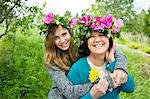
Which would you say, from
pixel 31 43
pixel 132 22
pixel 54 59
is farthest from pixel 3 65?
pixel 132 22

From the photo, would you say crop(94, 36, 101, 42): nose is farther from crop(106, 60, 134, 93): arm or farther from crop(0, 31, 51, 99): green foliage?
crop(0, 31, 51, 99): green foliage

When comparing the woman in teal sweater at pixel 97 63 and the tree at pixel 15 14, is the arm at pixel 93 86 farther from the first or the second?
the tree at pixel 15 14

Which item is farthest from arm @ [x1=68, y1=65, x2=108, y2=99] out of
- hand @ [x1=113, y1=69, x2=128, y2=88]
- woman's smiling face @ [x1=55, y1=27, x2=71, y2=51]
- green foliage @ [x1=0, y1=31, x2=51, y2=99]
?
green foliage @ [x1=0, y1=31, x2=51, y2=99]

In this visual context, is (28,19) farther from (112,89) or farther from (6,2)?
(112,89)

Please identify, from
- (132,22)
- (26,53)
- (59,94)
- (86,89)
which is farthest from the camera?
(132,22)

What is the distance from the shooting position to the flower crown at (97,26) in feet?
11.5

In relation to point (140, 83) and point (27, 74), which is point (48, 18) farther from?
point (27, 74)

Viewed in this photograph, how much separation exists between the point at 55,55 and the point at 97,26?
0.89m

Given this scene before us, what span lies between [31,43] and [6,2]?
7.66 ft

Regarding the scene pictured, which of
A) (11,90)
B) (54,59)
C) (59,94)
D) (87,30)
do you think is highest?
(87,30)

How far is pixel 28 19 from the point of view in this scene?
800 centimetres

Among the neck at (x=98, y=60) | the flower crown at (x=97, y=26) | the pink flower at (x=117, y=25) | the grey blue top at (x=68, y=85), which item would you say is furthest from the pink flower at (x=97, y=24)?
the grey blue top at (x=68, y=85)

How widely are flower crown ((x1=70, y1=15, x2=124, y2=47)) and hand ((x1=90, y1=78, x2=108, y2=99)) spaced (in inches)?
16.3

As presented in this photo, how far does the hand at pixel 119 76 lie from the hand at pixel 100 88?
14 centimetres
